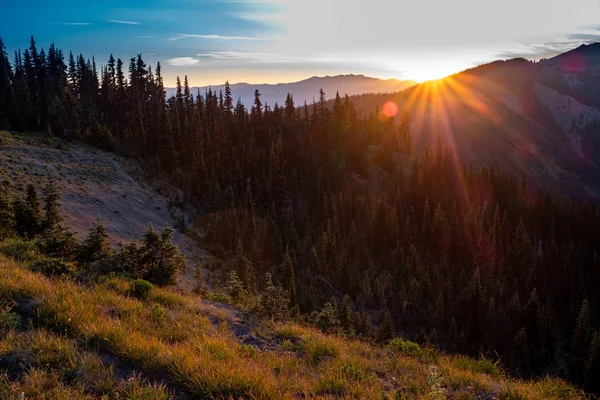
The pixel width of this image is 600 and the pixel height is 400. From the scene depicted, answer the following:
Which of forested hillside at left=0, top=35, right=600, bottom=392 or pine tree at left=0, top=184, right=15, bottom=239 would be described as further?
forested hillside at left=0, top=35, right=600, bottom=392

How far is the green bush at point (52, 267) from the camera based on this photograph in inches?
507

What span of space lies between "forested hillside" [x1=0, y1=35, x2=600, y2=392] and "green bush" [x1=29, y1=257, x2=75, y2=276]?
26167mm

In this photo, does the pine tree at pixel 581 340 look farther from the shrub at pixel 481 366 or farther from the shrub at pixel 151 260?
the shrub at pixel 151 260

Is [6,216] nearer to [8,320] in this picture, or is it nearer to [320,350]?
[8,320]

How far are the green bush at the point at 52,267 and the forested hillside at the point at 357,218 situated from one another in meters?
26.2

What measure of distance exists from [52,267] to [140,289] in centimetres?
346

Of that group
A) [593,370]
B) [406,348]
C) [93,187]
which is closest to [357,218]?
[593,370]

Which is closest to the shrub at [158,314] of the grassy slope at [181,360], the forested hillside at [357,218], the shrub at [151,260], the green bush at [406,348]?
the grassy slope at [181,360]

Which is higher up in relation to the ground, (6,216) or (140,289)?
(6,216)

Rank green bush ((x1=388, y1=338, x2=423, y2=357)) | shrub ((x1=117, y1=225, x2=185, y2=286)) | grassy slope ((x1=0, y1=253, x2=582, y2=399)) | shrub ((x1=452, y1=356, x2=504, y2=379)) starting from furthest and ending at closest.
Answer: shrub ((x1=117, y1=225, x2=185, y2=286)) < green bush ((x1=388, y1=338, x2=423, y2=357)) < shrub ((x1=452, y1=356, x2=504, y2=379)) < grassy slope ((x1=0, y1=253, x2=582, y2=399))

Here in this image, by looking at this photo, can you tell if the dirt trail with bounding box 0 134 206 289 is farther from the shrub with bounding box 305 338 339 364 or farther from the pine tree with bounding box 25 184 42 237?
the shrub with bounding box 305 338 339 364

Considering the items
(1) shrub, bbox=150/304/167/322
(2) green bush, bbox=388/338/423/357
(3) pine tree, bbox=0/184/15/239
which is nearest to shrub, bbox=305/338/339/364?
(2) green bush, bbox=388/338/423/357

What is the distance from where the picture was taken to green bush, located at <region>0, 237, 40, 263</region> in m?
14.5

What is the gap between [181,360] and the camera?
7.10 metres
